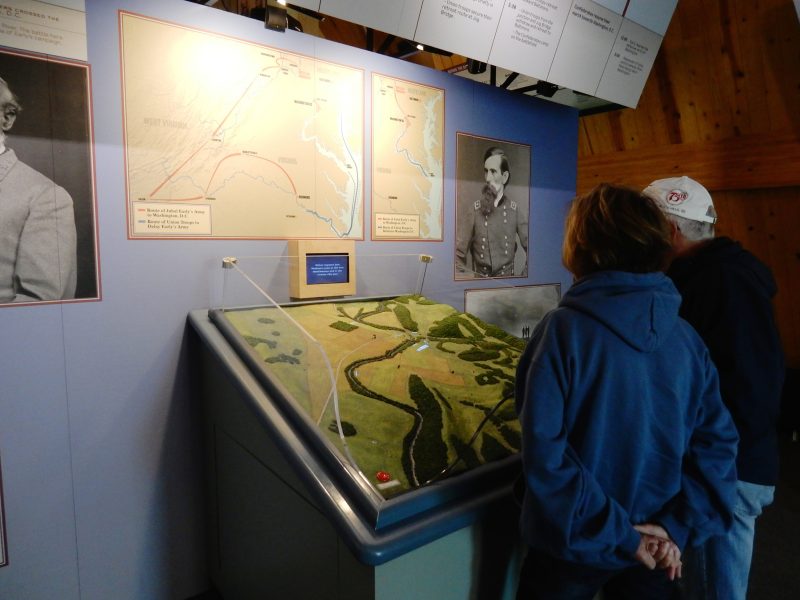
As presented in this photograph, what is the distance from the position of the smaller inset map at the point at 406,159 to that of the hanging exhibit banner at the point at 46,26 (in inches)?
47.1

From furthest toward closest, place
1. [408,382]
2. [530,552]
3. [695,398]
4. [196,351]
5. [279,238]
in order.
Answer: [279,238], [196,351], [408,382], [530,552], [695,398]

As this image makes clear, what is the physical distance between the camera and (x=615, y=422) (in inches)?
43.2

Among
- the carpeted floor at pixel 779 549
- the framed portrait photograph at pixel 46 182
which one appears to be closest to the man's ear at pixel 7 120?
the framed portrait photograph at pixel 46 182

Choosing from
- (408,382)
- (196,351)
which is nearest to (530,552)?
(408,382)

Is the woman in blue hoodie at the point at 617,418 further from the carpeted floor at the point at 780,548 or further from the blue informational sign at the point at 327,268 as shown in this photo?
the carpeted floor at the point at 780,548

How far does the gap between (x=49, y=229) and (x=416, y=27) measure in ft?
5.34

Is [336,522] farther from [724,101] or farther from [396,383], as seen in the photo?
[724,101]

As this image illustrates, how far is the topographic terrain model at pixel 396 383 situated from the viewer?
4.29 feet

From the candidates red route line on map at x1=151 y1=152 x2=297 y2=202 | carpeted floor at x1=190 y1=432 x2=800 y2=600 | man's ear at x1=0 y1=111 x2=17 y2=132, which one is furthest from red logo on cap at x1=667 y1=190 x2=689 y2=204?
man's ear at x1=0 y1=111 x2=17 y2=132

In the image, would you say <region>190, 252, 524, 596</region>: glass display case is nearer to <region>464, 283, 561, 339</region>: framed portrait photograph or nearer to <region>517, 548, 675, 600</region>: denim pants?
<region>517, 548, 675, 600</region>: denim pants

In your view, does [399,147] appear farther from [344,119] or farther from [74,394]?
[74,394]

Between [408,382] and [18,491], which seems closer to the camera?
[408,382]

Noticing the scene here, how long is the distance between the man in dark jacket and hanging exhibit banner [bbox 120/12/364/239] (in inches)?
55.4

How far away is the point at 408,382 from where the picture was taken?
1632mm
